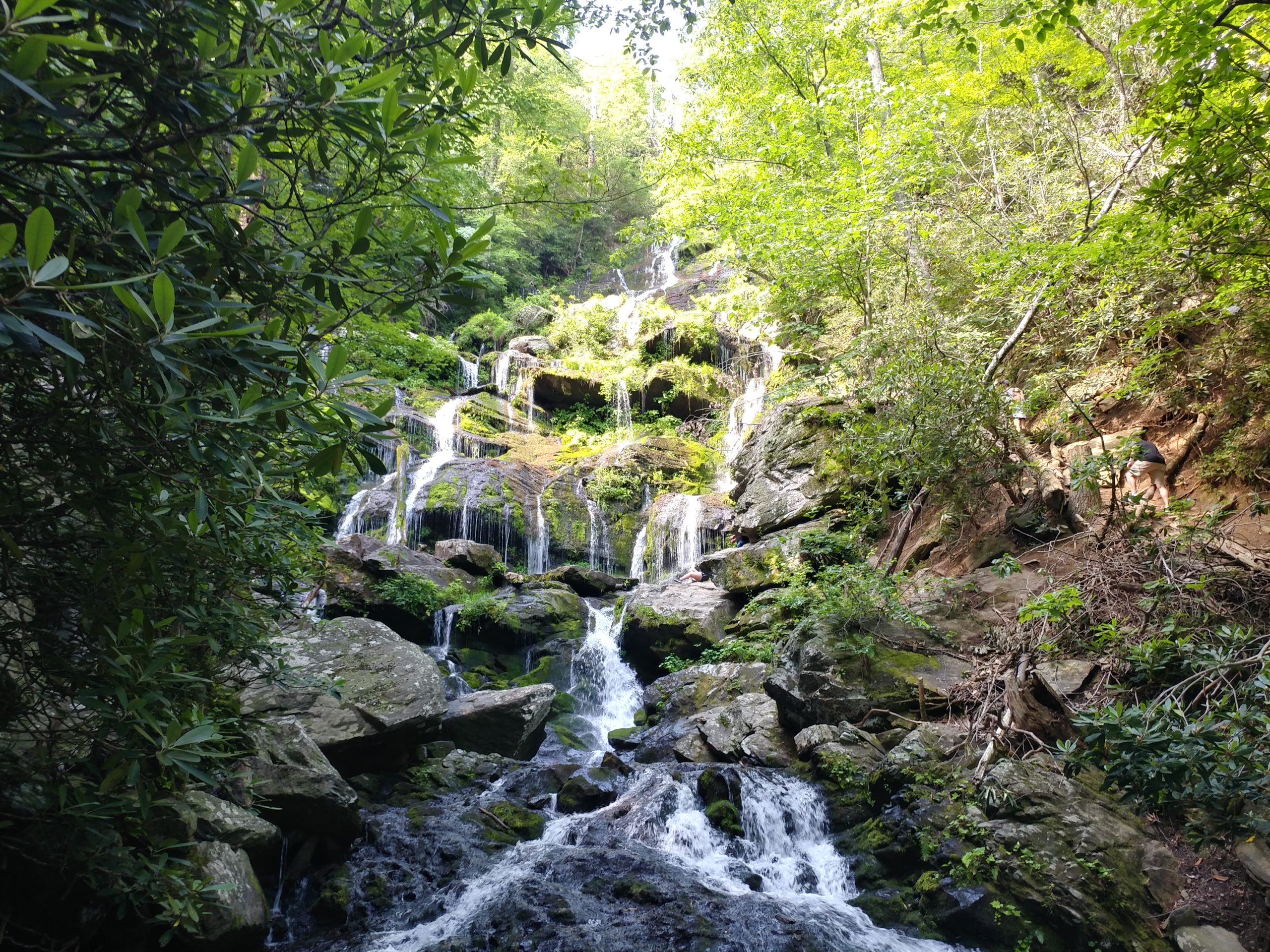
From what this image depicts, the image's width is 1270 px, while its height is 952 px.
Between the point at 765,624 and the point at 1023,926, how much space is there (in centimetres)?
551

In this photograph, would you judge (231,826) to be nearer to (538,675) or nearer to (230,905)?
(230,905)

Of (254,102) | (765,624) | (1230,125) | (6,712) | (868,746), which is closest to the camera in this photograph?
(254,102)

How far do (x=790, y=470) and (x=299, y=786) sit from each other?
9.86 metres

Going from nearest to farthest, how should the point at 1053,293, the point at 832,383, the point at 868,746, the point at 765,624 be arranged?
the point at 868,746 < the point at 1053,293 < the point at 765,624 < the point at 832,383

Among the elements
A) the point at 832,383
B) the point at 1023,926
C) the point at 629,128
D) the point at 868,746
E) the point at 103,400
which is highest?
the point at 629,128

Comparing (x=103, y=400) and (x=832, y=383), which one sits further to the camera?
(x=832, y=383)

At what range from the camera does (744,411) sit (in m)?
18.6

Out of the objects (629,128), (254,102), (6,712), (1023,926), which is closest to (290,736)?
(6,712)

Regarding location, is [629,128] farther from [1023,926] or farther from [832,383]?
[1023,926]

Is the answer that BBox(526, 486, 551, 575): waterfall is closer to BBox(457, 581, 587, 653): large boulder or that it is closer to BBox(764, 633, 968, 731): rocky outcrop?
BBox(457, 581, 587, 653): large boulder

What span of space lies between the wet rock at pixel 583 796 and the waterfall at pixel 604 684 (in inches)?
94.2

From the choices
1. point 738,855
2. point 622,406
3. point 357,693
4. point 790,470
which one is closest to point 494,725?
point 357,693

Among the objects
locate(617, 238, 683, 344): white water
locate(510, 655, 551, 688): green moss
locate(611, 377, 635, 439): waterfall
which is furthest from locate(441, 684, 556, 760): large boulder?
locate(617, 238, 683, 344): white water

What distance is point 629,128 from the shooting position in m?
34.7
